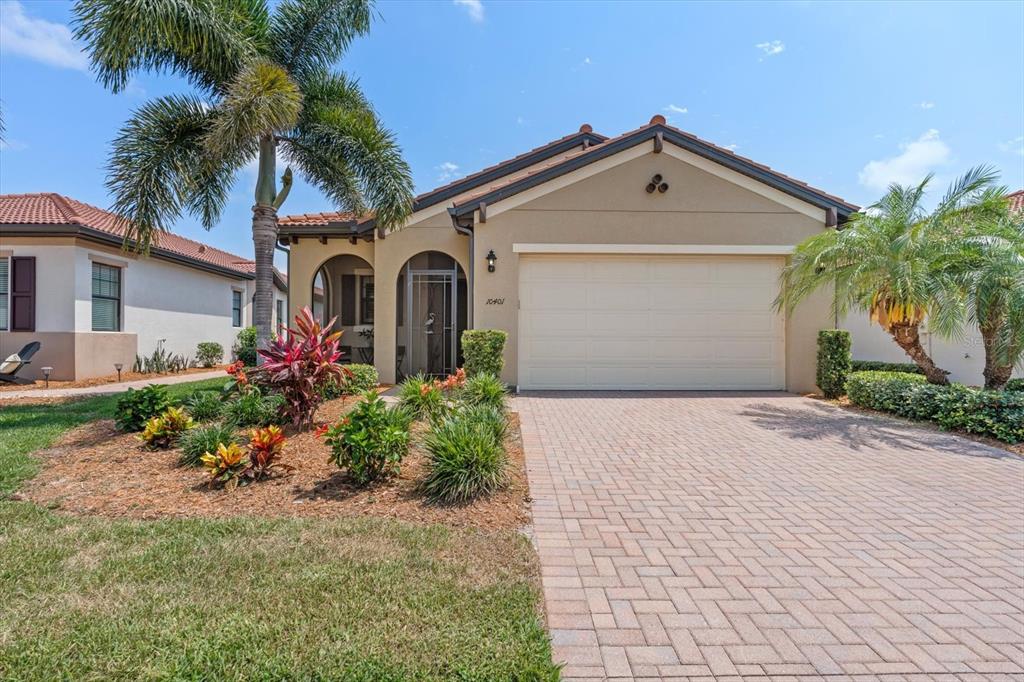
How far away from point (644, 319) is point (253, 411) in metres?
8.25

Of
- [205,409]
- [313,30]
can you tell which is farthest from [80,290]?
[313,30]

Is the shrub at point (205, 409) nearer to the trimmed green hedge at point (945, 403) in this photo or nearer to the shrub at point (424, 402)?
the shrub at point (424, 402)

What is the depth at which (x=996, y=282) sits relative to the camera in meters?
7.53

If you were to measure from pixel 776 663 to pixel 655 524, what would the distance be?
1.60 metres

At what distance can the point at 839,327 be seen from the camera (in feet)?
37.2

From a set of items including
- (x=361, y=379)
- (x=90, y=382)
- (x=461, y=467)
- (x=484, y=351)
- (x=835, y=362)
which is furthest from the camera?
(x=90, y=382)

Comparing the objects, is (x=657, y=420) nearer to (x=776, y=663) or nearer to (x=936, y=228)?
(x=776, y=663)

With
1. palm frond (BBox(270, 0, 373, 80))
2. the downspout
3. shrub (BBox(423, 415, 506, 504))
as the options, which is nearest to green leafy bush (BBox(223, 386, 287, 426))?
shrub (BBox(423, 415, 506, 504))

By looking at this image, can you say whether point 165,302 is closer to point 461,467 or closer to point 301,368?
point 301,368

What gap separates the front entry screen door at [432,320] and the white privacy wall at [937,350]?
10.1 meters

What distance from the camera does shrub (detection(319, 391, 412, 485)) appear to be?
15.0ft

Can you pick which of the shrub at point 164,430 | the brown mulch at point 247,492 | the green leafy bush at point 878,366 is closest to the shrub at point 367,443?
the brown mulch at point 247,492

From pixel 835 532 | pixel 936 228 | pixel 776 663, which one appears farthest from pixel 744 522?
pixel 936 228

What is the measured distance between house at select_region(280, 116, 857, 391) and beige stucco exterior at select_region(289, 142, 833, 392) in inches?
0.9
